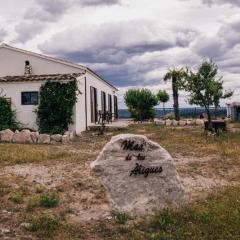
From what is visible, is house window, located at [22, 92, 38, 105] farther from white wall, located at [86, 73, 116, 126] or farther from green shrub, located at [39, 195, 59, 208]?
green shrub, located at [39, 195, 59, 208]

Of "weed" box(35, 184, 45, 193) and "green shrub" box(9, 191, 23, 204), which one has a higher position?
"weed" box(35, 184, 45, 193)

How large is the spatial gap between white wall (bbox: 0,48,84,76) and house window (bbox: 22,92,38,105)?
2.52 metres

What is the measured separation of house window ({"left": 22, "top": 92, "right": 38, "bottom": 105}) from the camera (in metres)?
26.3

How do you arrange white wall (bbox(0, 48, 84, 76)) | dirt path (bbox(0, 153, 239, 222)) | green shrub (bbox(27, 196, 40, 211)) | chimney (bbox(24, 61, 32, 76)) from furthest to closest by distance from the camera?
white wall (bbox(0, 48, 84, 76)) → chimney (bbox(24, 61, 32, 76)) → dirt path (bbox(0, 153, 239, 222)) → green shrub (bbox(27, 196, 40, 211))

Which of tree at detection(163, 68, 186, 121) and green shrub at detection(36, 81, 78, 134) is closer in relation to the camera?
green shrub at detection(36, 81, 78, 134)

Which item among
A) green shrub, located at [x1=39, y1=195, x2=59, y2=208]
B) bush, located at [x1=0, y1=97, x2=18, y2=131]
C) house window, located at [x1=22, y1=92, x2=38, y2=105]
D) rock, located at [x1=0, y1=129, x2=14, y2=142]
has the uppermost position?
house window, located at [x1=22, y1=92, x2=38, y2=105]

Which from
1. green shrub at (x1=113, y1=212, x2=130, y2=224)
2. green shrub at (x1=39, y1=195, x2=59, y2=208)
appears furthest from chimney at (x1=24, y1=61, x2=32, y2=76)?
green shrub at (x1=113, y1=212, x2=130, y2=224)

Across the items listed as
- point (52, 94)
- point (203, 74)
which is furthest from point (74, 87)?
point (203, 74)

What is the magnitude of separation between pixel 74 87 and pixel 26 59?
4557mm

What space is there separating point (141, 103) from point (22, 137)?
1963cm

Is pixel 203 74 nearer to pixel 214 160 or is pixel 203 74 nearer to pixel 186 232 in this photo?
pixel 214 160

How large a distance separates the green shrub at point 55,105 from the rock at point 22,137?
331 cm

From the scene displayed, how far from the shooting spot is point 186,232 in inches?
289

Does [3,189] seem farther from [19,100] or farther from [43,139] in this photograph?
[19,100]
